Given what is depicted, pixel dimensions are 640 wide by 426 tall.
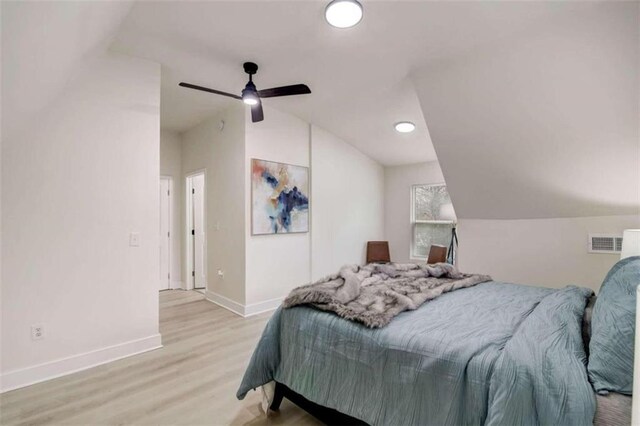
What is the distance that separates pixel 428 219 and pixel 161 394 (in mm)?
4806

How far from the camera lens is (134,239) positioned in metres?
2.88

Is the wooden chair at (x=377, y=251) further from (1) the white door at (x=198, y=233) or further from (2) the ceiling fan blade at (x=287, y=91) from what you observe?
(2) the ceiling fan blade at (x=287, y=91)

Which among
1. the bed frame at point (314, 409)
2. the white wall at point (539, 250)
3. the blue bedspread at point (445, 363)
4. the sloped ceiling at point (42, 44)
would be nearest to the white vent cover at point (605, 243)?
the white wall at point (539, 250)

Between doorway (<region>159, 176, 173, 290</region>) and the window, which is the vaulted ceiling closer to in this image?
the window

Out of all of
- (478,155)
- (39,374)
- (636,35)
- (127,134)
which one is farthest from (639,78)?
(39,374)

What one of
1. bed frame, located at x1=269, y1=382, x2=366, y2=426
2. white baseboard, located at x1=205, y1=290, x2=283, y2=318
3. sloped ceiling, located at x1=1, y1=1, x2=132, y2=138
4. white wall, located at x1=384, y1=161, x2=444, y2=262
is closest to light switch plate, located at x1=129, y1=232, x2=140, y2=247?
sloped ceiling, located at x1=1, y1=1, x2=132, y2=138

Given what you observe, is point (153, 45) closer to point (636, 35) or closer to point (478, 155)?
point (478, 155)

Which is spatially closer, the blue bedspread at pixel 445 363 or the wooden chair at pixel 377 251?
the blue bedspread at pixel 445 363

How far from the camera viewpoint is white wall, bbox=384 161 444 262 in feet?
18.7

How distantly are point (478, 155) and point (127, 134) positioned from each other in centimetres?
353

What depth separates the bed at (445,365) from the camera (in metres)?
1.11

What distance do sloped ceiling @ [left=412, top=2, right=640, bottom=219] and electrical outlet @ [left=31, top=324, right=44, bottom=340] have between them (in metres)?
3.89

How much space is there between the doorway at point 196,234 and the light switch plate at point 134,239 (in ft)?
7.96

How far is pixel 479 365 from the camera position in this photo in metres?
1.26
